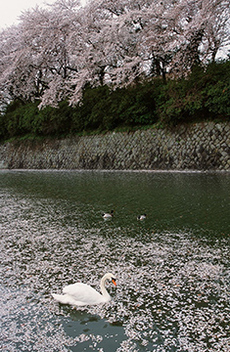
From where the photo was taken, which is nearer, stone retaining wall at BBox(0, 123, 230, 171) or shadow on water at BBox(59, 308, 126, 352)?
shadow on water at BBox(59, 308, 126, 352)

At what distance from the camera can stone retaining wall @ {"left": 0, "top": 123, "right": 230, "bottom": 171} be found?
53.2 feet

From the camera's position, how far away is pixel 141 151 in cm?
1945

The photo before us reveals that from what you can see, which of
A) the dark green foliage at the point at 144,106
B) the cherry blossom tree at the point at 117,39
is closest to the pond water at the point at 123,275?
the dark green foliage at the point at 144,106

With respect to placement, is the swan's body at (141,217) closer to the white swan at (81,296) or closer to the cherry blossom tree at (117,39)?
the white swan at (81,296)

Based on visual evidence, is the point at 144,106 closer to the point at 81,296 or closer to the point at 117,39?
the point at 117,39

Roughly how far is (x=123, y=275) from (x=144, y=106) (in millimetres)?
16191

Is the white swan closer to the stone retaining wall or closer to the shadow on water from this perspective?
the shadow on water

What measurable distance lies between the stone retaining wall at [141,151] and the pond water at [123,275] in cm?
831

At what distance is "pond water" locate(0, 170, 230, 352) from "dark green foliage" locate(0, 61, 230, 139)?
9.33 m

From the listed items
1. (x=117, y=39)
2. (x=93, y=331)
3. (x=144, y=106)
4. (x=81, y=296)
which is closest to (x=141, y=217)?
(x=81, y=296)

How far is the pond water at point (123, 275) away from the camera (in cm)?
290

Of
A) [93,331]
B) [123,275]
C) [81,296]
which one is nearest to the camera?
[93,331]

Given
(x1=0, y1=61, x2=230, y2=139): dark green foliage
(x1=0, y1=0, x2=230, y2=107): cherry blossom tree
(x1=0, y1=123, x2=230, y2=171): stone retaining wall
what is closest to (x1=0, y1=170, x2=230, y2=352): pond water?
(x1=0, y1=123, x2=230, y2=171): stone retaining wall

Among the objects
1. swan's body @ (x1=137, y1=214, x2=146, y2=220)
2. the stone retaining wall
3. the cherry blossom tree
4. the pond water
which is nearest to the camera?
the pond water
